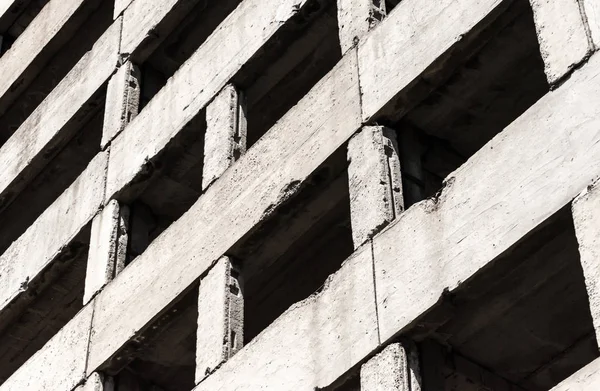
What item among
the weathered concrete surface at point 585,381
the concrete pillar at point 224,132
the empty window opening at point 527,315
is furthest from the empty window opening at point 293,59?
the weathered concrete surface at point 585,381

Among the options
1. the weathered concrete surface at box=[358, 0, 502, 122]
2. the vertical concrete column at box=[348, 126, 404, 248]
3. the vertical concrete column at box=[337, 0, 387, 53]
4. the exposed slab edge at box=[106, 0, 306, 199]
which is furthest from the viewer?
the exposed slab edge at box=[106, 0, 306, 199]

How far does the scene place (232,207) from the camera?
39.0ft

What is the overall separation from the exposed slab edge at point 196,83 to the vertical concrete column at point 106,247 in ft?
0.80

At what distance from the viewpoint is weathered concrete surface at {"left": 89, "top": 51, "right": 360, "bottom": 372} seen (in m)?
11.4

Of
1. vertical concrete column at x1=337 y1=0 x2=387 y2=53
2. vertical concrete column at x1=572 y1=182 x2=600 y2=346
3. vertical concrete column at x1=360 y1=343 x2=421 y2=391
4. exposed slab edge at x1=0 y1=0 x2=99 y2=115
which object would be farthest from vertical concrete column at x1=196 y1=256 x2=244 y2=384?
exposed slab edge at x1=0 y1=0 x2=99 y2=115

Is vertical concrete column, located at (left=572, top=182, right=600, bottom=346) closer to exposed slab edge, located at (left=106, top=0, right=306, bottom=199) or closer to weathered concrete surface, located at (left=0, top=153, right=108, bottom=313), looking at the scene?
exposed slab edge, located at (left=106, top=0, right=306, bottom=199)

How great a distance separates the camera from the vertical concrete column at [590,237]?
326 inches

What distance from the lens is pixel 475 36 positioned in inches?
413

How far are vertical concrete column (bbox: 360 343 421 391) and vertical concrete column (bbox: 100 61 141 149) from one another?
5574mm

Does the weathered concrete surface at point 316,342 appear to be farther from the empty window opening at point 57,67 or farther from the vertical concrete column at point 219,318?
the empty window opening at point 57,67

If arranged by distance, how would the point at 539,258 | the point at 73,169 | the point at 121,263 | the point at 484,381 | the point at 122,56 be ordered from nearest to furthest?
the point at 539,258 < the point at 484,381 < the point at 121,263 < the point at 122,56 < the point at 73,169

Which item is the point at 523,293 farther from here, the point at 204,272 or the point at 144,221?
the point at 144,221

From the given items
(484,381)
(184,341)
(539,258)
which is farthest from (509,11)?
(184,341)

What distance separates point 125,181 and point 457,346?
4.73 m
